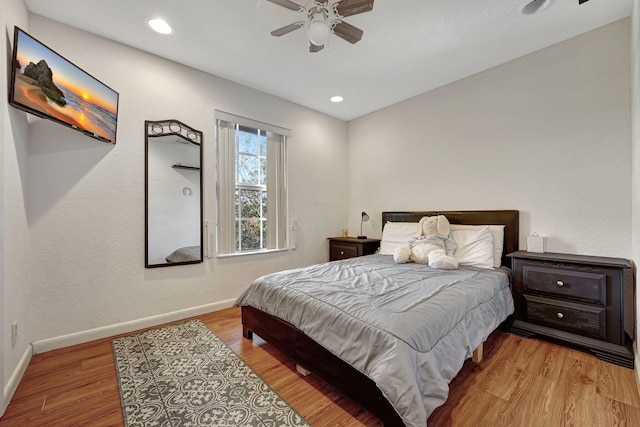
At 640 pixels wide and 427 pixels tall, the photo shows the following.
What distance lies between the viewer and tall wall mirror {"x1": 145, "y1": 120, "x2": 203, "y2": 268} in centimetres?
266

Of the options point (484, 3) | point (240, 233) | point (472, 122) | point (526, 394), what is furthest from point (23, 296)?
point (472, 122)

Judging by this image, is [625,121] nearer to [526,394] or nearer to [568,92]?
[568,92]

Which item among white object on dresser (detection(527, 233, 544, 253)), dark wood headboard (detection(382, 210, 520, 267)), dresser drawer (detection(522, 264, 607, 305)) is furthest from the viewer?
dark wood headboard (detection(382, 210, 520, 267))

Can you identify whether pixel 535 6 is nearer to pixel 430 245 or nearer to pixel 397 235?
pixel 430 245

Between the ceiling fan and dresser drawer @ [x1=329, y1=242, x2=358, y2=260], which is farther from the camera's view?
dresser drawer @ [x1=329, y1=242, x2=358, y2=260]

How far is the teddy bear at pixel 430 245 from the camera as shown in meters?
2.67

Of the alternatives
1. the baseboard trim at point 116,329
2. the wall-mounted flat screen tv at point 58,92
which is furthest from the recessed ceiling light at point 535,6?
the baseboard trim at point 116,329

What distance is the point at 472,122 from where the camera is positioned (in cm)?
311

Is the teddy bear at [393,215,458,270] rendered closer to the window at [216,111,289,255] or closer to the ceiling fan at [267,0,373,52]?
the window at [216,111,289,255]

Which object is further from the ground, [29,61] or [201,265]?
[29,61]

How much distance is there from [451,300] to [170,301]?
265 centimetres

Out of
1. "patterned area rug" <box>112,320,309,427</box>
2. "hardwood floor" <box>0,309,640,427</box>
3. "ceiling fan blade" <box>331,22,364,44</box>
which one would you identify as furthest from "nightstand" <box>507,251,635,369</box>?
"ceiling fan blade" <box>331,22,364,44</box>

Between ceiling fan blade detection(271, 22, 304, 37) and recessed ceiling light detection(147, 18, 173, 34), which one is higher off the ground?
recessed ceiling light detection(147, 18, 173, 34)

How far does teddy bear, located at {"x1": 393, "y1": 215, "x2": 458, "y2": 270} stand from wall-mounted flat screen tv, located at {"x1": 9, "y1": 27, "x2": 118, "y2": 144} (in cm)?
302
